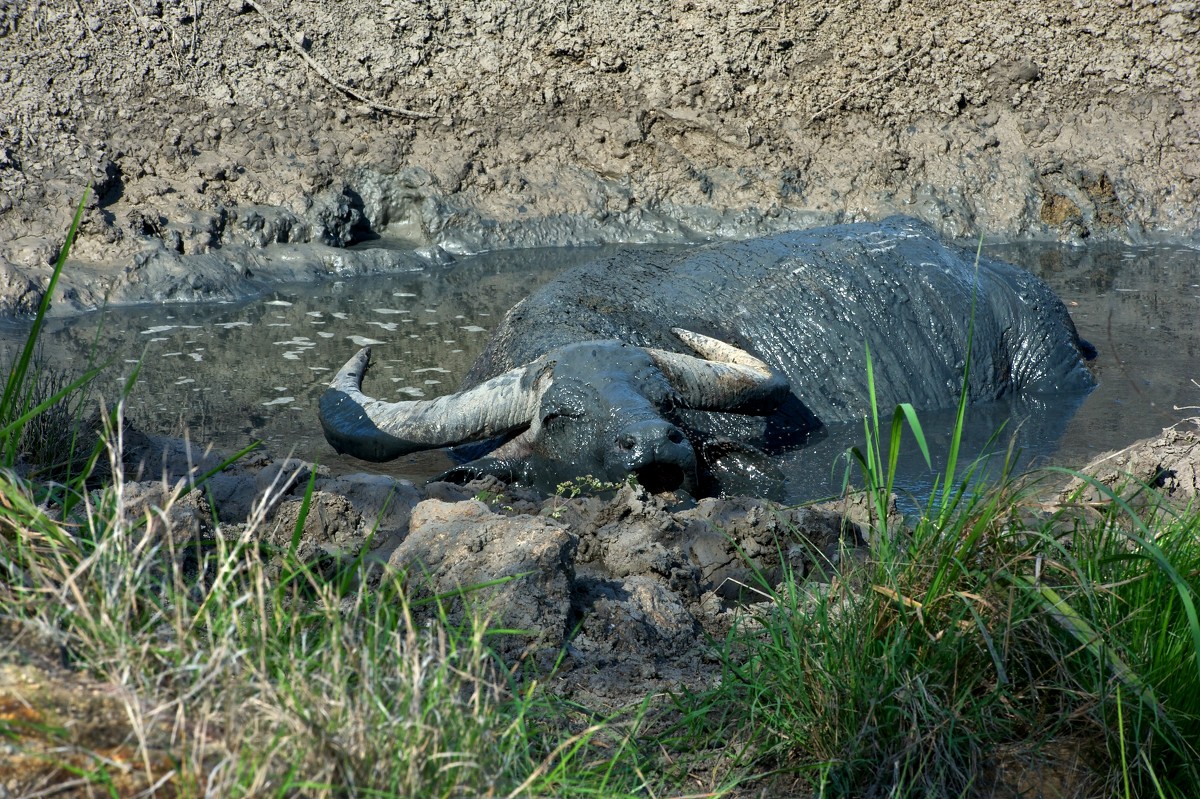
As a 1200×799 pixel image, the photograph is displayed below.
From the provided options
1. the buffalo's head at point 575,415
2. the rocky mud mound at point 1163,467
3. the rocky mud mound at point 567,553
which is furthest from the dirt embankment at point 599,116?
the rocky mud mound at point 1163,467

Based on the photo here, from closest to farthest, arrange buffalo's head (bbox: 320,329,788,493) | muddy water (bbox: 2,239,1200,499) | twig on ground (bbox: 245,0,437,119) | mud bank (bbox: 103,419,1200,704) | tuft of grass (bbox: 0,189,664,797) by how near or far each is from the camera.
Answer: tuft of grass (bbox: 0,189,664,797), mud bank (bbox: 103,419,1200,704), buffalo's head (bbox: 320,329,788,493), muddy water (bbox: 2,239,1200,499), twig on ground (bbox: 245,0,437,119)

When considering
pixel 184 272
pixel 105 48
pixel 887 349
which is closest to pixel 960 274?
pixel 887 349

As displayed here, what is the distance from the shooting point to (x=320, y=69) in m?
11.7

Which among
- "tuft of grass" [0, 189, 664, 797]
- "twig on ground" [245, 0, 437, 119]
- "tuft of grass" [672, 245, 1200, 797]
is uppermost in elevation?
"twig on ground" [245, 0, 437, 119]

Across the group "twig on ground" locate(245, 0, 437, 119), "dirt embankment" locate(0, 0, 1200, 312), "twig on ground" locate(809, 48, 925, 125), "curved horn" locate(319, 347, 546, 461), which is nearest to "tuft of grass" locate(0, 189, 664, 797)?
"curved horn" locate(319, 347, 546, 461)

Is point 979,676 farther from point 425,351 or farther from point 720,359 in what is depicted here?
point 425,351

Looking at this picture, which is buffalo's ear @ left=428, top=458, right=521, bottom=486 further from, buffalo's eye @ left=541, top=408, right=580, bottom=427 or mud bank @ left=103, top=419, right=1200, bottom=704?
buffalo's eye @ left=541, top=408, right=580, bottom=427

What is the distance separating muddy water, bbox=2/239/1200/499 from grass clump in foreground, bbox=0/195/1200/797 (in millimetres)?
2652

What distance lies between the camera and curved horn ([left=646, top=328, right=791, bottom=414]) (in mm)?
5535

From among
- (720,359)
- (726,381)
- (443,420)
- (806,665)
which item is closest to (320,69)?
(720,359)

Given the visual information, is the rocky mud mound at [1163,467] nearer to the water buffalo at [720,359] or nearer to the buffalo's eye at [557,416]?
the water buffalo at [720,359]

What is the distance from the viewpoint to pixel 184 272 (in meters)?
9.23

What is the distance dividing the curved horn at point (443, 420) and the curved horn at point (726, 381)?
667 millimetres

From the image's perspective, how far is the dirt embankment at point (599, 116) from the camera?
420 inches
